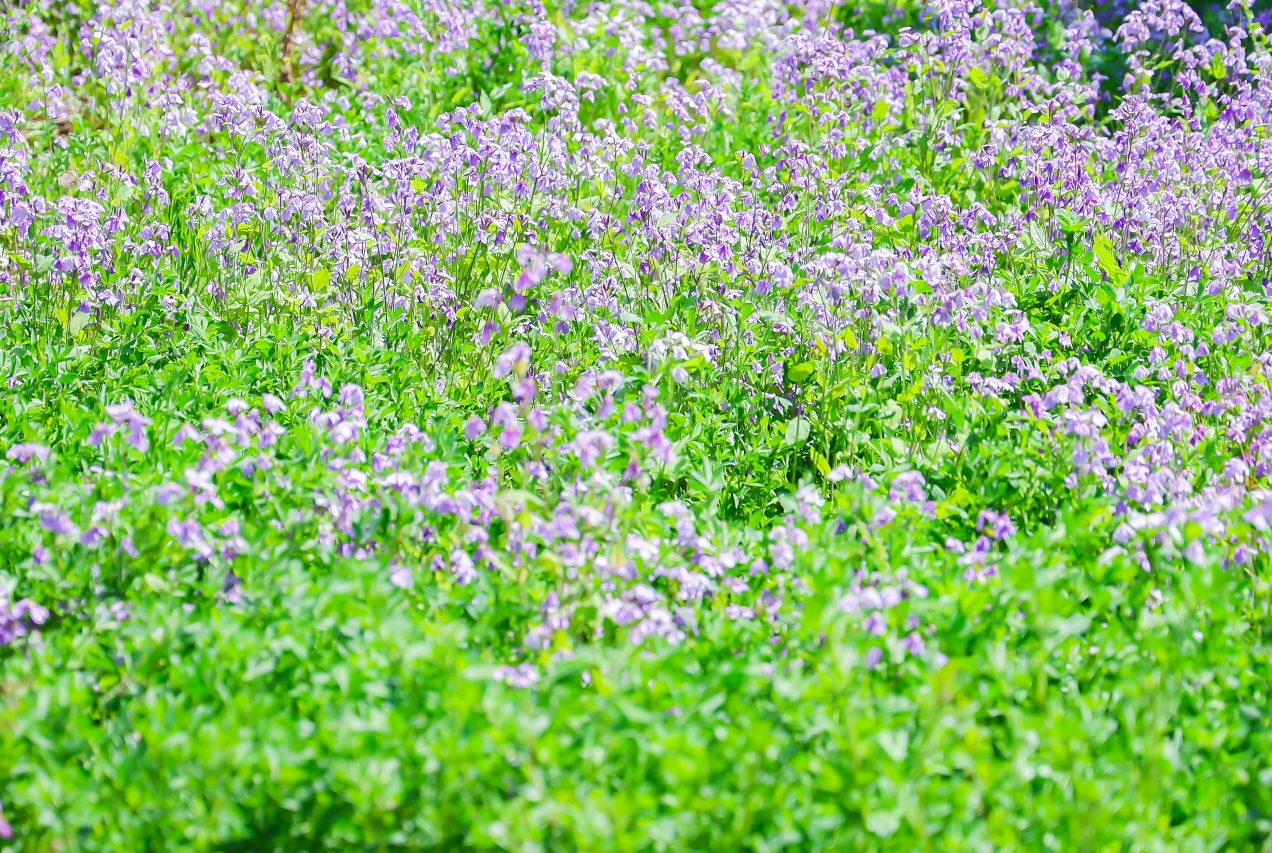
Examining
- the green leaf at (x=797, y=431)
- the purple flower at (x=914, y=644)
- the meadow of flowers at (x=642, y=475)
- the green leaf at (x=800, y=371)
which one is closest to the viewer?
the meadow of flowers at (x=642, y=475)

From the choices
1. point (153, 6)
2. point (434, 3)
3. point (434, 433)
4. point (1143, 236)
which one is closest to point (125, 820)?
point (434, 433)

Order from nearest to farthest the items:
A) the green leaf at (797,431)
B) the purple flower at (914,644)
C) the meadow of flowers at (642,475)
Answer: the meadow of flowers at (642,475) < the purple flower at (914,644) < the green leaf at (797,431)

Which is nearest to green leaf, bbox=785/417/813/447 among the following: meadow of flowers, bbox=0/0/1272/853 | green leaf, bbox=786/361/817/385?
meadow of flowers, bbox=0/0/1272/853

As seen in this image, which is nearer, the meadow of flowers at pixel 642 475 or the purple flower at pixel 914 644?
the meadow of flowers at pixel 642 475

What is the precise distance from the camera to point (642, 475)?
3.65m

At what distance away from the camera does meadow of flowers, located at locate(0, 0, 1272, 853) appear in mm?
2623

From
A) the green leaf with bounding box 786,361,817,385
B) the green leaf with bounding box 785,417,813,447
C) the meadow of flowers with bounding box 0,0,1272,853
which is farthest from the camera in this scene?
the green leaf with bounding box 786,361,817,385

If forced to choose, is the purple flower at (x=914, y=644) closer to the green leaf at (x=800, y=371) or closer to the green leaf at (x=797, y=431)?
the green leaf at (x=797, y=431)

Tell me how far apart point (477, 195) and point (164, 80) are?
2952 millimetres

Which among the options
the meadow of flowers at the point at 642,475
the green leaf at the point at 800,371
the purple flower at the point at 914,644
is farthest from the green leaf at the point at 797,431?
the purple flower at the point at 914,644

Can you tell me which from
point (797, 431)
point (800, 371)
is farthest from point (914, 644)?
point (800, 371)

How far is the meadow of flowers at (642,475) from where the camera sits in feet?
8.61

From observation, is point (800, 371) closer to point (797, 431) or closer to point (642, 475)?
point (797, 431)

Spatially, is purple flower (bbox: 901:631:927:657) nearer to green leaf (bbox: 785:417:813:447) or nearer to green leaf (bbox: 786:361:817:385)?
green leaf (bbox: 785:417:813:447)
